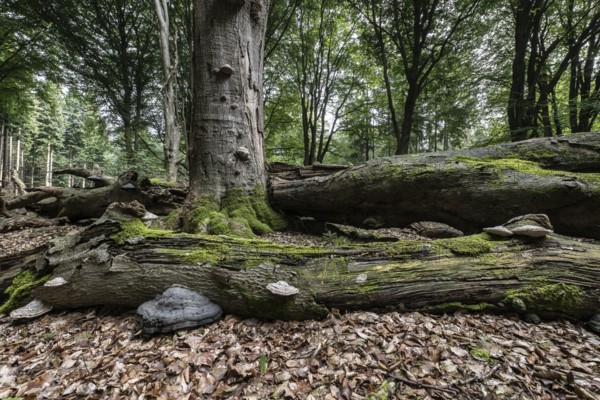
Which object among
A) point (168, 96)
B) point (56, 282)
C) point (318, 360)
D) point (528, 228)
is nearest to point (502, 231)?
point (528, 228)

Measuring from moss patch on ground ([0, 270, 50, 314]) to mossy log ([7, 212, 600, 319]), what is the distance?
0.10 metres

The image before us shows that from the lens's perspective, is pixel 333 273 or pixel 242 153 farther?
pixel 242 153

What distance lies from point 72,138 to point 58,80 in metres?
32.3

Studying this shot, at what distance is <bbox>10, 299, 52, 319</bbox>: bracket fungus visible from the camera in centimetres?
255

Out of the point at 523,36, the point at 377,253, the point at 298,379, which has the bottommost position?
the point at 298,379

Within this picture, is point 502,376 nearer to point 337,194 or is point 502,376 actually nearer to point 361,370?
point 361,370

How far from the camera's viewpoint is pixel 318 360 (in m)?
1.90

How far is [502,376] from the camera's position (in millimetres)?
1626

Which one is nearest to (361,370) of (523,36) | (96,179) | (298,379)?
(298,379)

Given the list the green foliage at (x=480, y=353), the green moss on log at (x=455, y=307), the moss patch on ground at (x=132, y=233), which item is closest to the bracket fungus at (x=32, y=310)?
the moss patch on ground at (x=132, y=233)

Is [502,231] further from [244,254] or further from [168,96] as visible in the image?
[168,96]

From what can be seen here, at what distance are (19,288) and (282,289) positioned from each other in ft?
10.0

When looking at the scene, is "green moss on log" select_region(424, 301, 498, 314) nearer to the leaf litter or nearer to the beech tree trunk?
the leaf litter

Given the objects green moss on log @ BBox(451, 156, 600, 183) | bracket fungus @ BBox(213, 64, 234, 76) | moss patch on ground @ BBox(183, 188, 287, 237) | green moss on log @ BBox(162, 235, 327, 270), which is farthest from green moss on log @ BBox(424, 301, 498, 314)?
bracket fungus @ BBox(213, 64, 234, 76)
